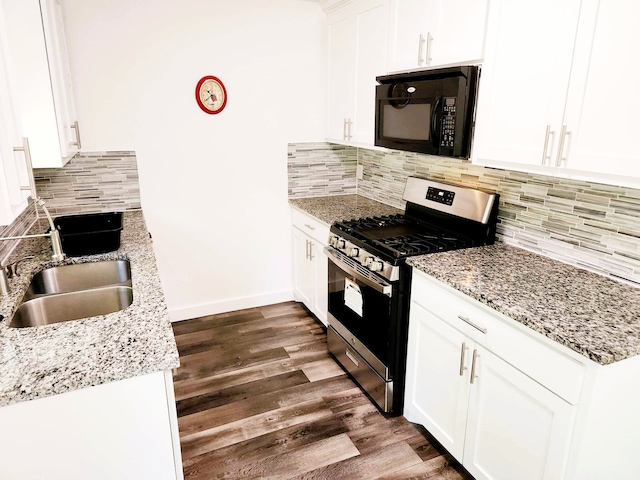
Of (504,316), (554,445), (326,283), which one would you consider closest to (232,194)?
(326,283)

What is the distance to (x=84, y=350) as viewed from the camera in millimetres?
1326

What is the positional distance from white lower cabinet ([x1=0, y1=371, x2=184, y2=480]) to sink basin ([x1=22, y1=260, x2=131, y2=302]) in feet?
2.81

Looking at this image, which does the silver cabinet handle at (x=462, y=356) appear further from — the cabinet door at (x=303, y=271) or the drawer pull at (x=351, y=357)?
the cabinet door at (x=303, y=271)

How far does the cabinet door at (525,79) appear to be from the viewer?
1.58m

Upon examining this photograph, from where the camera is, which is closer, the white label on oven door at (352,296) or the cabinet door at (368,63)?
the white label on oven door at (352,296)

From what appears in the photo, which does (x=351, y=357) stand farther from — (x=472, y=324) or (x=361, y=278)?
(x=472, y=324)

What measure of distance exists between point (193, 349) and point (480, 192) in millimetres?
2134

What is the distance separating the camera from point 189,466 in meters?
2.05

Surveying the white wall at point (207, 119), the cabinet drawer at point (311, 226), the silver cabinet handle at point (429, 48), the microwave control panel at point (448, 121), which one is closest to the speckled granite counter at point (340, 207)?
the cabinet drawer at point (311, 226)

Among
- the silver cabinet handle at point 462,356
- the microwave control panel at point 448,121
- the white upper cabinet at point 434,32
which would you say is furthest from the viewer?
the microwave control panel at point 448,121

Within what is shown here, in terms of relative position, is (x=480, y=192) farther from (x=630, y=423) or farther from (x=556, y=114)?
(x=630, y=423)

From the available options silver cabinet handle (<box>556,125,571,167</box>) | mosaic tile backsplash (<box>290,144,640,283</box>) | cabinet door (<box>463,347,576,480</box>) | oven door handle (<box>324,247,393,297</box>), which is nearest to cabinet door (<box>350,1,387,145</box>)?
mosaic tile backsplash (<box>290,144,640,283</box>)

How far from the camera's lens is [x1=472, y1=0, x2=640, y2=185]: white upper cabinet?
141 cm

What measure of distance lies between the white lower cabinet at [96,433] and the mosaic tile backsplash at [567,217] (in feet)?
5.85
